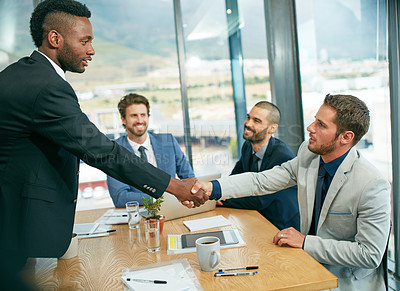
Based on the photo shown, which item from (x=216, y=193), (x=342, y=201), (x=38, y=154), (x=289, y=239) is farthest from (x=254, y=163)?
(x=38, y=154)

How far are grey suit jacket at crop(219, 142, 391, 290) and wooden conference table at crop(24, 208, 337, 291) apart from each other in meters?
0.21

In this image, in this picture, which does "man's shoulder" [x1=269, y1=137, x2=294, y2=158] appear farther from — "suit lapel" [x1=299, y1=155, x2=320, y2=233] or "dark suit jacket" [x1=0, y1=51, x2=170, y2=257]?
"dark suit jacket" [x1=0, y1=51, x2=170, y2=257]

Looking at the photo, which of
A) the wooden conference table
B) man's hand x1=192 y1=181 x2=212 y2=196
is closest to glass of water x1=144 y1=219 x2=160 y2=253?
the wooden conference table

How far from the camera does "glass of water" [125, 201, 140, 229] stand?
1884 mm

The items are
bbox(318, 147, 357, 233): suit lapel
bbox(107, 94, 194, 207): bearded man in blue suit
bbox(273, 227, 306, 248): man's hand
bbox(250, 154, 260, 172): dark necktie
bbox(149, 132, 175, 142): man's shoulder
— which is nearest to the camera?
bbox(273, 227, 306, 248): man's hand

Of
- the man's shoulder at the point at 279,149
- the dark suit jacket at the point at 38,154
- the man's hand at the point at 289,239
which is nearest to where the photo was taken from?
the dark suit jacket at the point at 38,154

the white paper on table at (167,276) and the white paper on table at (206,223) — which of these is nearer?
the white paper on table at (167,276)

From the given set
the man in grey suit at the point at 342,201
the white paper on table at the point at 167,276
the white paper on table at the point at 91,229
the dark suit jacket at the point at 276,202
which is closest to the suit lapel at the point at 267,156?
the dark suit jacket at the point at 276,202

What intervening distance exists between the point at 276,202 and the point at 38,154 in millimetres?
1603

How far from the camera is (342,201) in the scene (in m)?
1.65

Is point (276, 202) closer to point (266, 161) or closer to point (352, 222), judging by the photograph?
point (266, 161)

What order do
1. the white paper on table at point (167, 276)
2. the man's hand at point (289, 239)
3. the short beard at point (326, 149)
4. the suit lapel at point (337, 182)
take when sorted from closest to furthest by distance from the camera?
1. the white paper on table at point (167, 276)
2. the man's hand at point (289, 239)
3. the suit lapel at point (337, 182)
4. the short beard at point (326, 149)

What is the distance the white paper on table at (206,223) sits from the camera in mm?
1854

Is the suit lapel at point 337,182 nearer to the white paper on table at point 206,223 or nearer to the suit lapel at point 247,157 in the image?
the white paper on table at point 206,223
